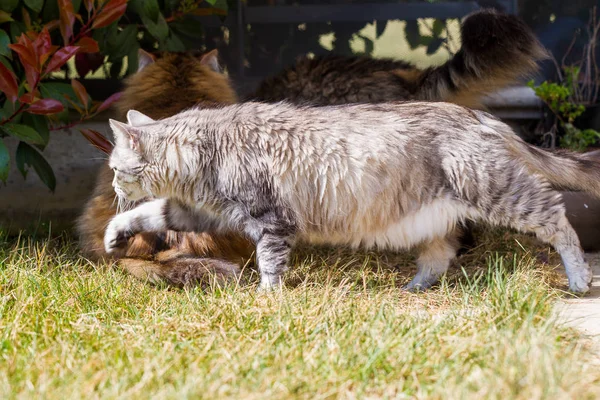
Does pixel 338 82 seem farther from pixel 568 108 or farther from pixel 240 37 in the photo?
pixel 568 108

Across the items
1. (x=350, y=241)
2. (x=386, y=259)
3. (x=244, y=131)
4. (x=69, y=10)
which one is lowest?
(x=386, y=259)

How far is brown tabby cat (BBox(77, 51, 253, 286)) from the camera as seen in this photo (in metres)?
3.70

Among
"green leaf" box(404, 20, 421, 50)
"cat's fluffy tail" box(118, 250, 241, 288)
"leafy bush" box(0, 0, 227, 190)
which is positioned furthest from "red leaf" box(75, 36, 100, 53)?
"green leaf" box(404, 20, 421, 50)

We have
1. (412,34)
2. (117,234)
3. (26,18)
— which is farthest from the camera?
(412,34)

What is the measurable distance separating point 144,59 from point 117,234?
132cm

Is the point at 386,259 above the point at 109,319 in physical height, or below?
below

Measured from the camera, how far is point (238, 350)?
2588mm

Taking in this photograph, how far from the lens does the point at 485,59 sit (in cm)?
444

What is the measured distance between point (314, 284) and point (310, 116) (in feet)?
2.68

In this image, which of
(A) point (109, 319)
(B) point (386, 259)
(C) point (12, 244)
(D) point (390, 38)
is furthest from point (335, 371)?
(D) point (390, 38)

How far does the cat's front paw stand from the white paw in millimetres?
2168

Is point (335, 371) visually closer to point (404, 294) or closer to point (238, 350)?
point (238, 350)

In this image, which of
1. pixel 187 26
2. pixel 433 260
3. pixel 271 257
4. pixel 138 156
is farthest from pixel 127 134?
pixel 187 26

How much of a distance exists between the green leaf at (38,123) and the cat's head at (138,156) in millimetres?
829
